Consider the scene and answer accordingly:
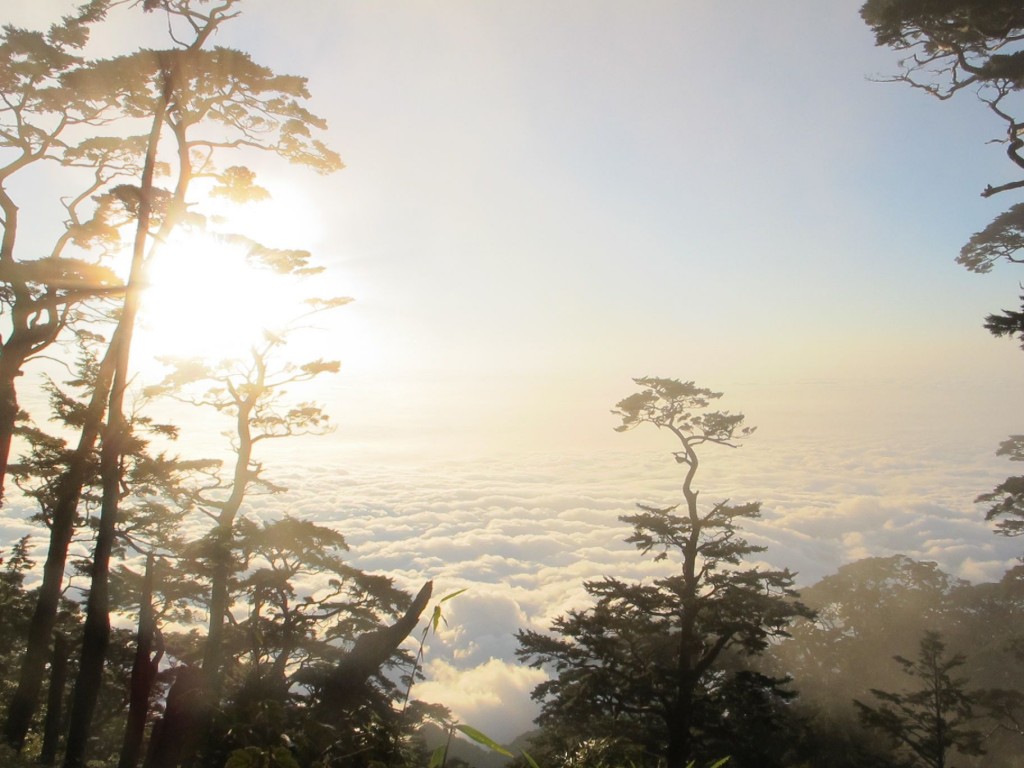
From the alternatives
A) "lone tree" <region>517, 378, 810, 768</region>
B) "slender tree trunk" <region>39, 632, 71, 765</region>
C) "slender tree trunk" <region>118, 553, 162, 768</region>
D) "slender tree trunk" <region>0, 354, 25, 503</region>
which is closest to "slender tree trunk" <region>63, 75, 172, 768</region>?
"slender tree trunk" <region>0, 354, 25, 503</region>

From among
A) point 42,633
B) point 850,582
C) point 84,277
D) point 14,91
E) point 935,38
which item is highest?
point 935,38

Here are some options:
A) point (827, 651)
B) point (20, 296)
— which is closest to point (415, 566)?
point (827, 651)

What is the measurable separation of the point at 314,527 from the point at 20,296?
8991mm

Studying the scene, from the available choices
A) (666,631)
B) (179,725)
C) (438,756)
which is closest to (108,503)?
(179,725)

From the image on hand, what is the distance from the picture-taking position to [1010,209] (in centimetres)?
1417

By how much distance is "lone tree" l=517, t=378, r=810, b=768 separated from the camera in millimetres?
A: 15016

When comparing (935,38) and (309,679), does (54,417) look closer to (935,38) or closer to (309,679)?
(309,679)

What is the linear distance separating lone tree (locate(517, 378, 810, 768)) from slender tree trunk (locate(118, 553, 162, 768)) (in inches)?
553

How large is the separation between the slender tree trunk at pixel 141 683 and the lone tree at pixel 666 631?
14.0m

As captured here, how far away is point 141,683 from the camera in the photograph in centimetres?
339

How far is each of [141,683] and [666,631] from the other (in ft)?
53.6

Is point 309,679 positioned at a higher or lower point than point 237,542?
higher

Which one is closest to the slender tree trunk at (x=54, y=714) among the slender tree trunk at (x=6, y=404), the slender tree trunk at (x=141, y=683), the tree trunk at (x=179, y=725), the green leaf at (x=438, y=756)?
the slender tree trunk at (x=6, y=404)

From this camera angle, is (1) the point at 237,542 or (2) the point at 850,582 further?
(2) the point at 850,582
